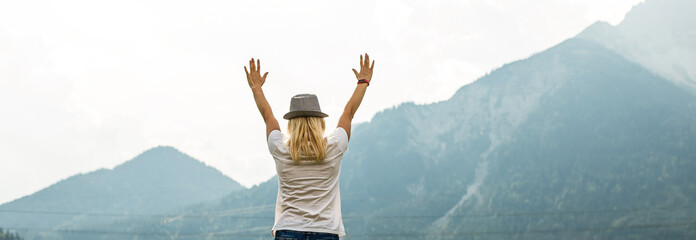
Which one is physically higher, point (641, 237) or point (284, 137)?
point (284, 137)

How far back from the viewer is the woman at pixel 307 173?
4105 millimetres

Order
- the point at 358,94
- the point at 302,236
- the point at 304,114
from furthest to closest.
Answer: the point at 358,94 < the point at 304,114 < the point at 302,236

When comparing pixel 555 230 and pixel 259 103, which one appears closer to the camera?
pixel 259 103

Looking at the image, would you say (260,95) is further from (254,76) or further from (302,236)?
(302,236)

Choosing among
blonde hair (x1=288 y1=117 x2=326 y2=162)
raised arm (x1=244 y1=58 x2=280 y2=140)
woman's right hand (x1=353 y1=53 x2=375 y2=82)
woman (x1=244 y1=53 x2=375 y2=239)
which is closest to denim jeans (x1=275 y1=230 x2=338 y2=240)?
woman (x1=244 y1=53 x2=375 y2=239)

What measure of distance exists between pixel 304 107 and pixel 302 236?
68 centimetres

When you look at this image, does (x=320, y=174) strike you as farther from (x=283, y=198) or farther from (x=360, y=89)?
(x=360, y=89)

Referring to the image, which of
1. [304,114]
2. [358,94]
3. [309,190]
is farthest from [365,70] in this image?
[309,190]

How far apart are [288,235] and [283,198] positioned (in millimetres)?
216

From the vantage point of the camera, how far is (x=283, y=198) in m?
4.21

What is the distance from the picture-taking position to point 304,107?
417 cm

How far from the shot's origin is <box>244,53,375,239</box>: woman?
4105mm

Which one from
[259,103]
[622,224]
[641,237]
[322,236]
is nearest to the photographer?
[322,236]

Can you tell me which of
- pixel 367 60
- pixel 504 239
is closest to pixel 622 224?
pixel 504 239
